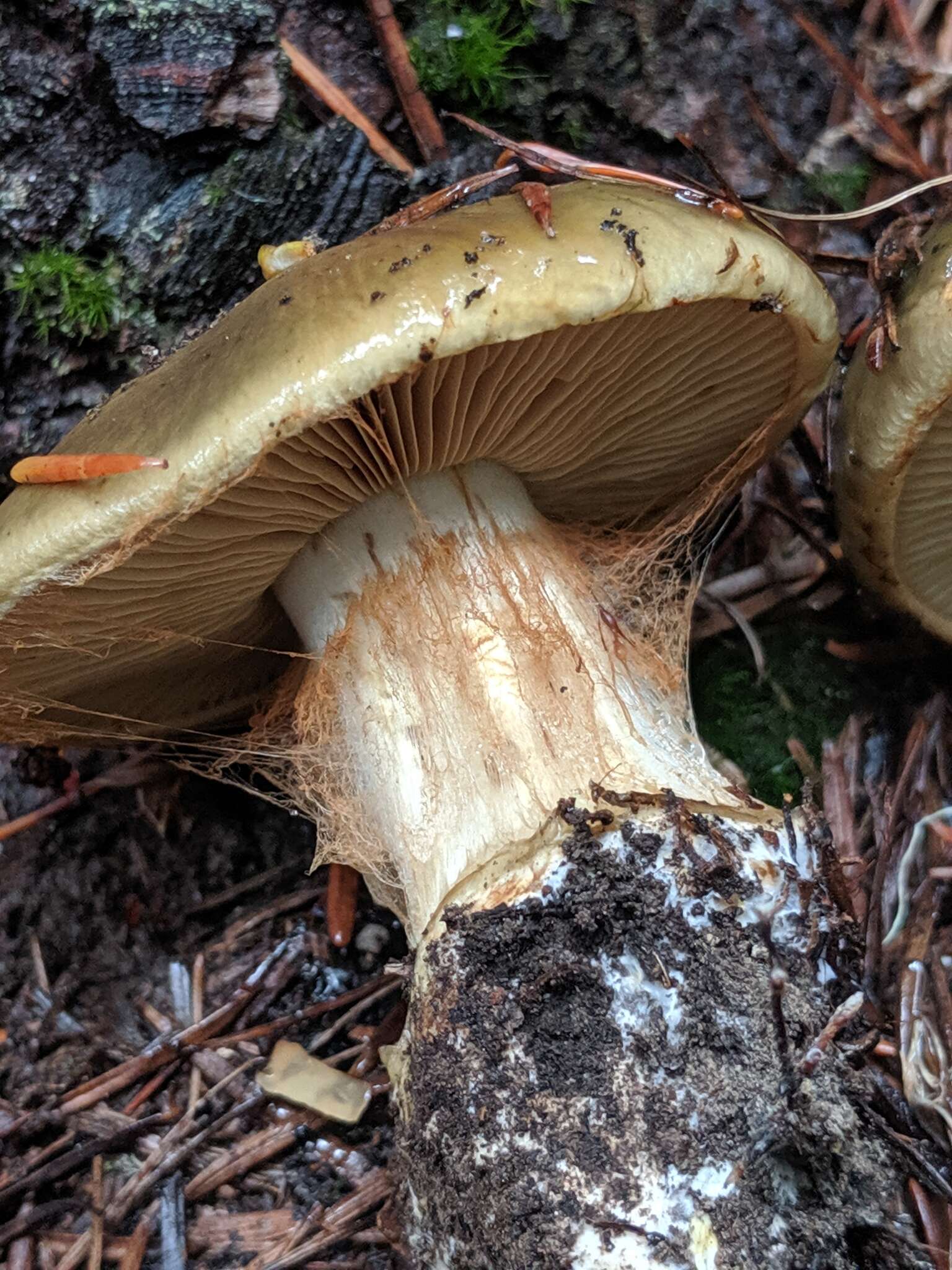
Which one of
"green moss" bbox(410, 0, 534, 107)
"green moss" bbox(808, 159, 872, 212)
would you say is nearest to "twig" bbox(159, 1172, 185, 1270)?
"green moss" bbox(410, 0, 534, 107)

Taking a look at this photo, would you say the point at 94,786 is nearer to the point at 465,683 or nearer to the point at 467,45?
the point at 465,683

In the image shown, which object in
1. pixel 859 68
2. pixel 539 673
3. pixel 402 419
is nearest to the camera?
pixel 402 419

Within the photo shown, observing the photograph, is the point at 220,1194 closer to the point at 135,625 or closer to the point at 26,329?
the point at 135,625

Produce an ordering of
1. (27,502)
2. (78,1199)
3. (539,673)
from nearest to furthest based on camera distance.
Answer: (27,502)
(539,673)
(78,1199)

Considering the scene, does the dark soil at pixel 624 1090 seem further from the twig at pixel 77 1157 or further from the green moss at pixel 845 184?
the green moss at pixel 845 184

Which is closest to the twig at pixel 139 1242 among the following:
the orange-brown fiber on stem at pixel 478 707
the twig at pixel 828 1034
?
the orange-brown fiber on stem at pixel 478 707

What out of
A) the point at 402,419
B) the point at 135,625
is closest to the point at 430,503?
the point at 402,419

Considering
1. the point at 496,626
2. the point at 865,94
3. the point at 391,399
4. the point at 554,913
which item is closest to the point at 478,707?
the point at 496,626
